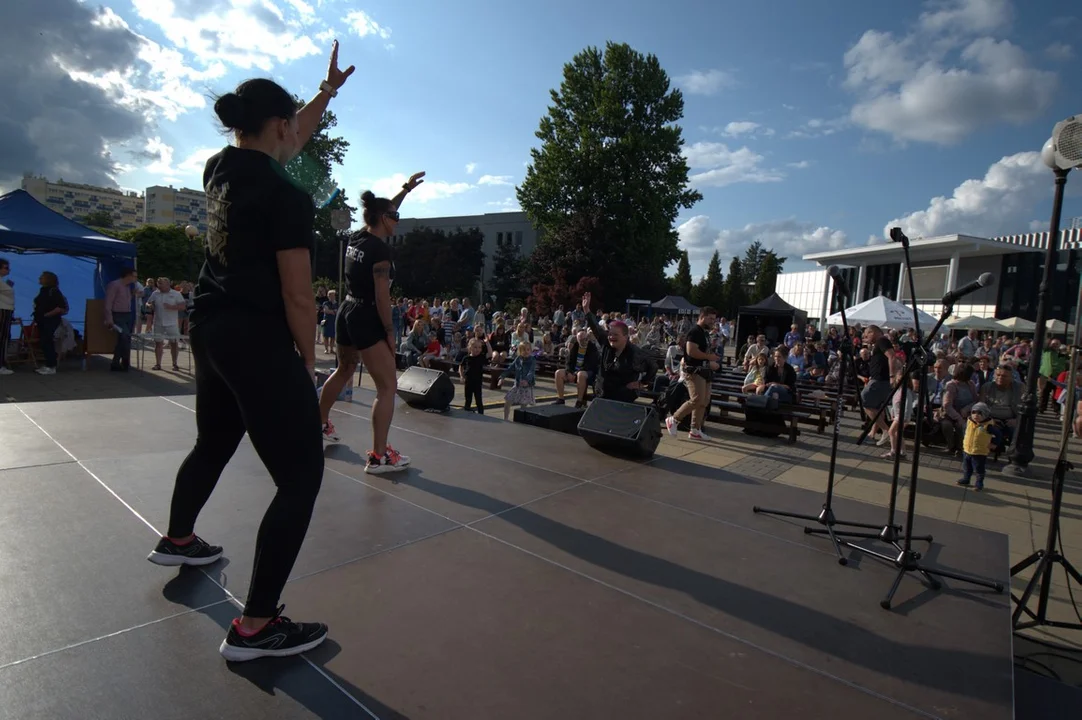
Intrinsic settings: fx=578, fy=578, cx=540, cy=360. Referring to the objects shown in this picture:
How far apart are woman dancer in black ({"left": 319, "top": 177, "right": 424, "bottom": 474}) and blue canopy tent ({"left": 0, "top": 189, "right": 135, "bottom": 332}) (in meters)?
8.81

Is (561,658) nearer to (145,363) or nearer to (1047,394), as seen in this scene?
(145,363)

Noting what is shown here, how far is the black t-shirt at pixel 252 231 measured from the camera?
1796mm

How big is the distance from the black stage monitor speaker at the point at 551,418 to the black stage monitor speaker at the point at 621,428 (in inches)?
37.0

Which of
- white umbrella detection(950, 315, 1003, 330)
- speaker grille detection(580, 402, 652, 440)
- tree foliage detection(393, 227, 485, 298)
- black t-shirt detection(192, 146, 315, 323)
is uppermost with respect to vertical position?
tree foliage detection(393, 227, 485, 298)

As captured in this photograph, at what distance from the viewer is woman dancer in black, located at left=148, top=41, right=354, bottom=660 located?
176 cm

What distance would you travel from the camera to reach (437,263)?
5100 cm

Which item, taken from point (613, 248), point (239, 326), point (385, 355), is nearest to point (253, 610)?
point (239, 326)

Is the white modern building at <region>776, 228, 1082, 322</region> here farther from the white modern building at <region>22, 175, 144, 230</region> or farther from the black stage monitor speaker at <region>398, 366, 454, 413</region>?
the white modern building at <region>22, 175, 144, 230</region>

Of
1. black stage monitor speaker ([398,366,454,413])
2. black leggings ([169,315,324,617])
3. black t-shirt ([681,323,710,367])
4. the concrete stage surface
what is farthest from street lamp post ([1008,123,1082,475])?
black leggings ([169,315,324,617])

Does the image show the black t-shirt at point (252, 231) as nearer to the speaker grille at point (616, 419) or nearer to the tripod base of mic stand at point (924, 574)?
the tripod base of mic stand at point (924, 574)

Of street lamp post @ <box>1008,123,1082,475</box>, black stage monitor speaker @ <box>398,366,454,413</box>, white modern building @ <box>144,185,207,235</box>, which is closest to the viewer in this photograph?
black stage monitor speaker @ <box>398,366,454,413</box>

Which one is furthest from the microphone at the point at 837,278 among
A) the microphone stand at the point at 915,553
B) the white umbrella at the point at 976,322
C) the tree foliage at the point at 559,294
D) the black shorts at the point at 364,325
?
the tree foliage at the point at 559,294

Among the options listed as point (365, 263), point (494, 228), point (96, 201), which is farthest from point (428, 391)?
point (96, 201)

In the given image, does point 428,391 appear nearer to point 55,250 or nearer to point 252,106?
point 252,106
